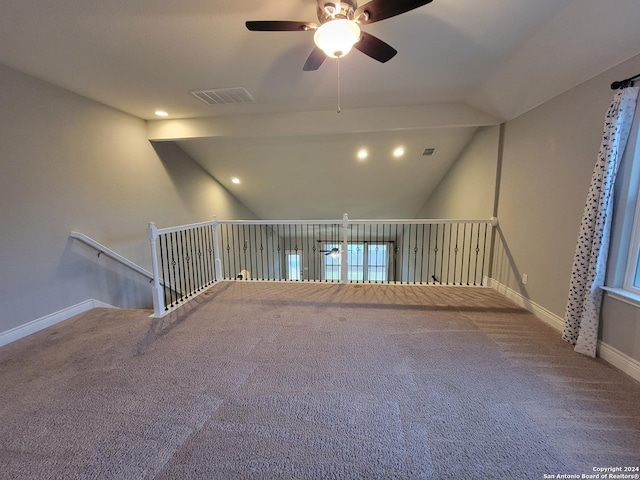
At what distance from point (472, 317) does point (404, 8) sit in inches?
111

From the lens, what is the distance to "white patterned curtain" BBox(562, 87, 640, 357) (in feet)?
6.31

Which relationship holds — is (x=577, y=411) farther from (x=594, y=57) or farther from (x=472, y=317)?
(x=594, y=57)

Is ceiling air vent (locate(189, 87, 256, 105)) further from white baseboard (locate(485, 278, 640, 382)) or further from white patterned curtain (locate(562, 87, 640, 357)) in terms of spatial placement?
white baseboard (locate(485, 278, 640, 382))

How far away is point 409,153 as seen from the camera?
15.4 ft

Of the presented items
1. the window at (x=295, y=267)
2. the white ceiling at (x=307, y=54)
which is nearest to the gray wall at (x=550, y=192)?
the white ceiling at (x=307, y=54)

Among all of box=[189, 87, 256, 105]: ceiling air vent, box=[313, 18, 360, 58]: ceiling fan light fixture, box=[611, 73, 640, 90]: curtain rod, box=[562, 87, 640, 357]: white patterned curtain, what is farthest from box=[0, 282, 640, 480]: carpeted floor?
box=[189, 87, 256, 105]: ceiling air vent

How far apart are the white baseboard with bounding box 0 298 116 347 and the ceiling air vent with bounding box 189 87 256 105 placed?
9.13 ft

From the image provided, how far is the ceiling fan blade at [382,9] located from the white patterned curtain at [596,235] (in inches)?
69.8

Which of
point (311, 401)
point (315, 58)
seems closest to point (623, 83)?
Answer: point (315, 58)

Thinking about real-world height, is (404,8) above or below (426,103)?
below

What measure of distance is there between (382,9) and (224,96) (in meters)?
2.29

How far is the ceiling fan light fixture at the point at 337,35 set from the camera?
4.91ft

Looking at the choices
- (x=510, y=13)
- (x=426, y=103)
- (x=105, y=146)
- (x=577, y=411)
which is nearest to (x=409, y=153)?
(x=426, y=103)

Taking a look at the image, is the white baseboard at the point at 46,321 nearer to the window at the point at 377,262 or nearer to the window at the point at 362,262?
the window at the point at 362,262
